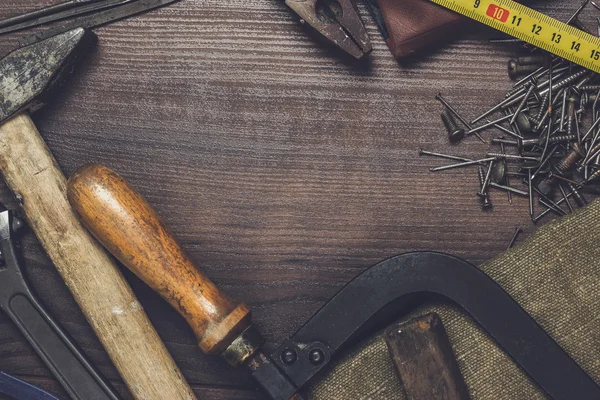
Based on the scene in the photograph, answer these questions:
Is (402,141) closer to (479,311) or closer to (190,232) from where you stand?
(479,311)

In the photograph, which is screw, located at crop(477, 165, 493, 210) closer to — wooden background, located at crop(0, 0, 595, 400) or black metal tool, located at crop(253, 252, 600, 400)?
wooden background, located at crop(0, 0, 595, 400)

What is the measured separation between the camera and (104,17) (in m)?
1.65

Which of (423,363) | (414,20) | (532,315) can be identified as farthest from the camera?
(414,20)

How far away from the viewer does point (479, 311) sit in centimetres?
144

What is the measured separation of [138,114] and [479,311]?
3.06 feet

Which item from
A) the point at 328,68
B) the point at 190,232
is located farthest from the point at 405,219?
the point at 190,232

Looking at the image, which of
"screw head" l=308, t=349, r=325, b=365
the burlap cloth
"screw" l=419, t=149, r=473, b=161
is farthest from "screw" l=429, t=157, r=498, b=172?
"screw head" l=308, t=349, r=325, b=365

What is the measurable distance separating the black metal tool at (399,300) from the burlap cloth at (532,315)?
36 millimetres

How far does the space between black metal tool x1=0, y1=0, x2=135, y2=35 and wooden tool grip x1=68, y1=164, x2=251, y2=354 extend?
45 cm

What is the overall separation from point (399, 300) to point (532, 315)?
30cm

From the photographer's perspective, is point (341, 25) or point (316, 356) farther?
point (341, 25)

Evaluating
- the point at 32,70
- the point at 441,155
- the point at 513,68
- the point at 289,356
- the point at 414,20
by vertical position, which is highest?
the point at 32,70

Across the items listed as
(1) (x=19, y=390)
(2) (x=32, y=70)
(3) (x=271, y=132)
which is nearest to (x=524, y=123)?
(3) (x=271, y=132)

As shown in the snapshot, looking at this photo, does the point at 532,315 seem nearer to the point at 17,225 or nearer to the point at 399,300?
the point at 399,300
